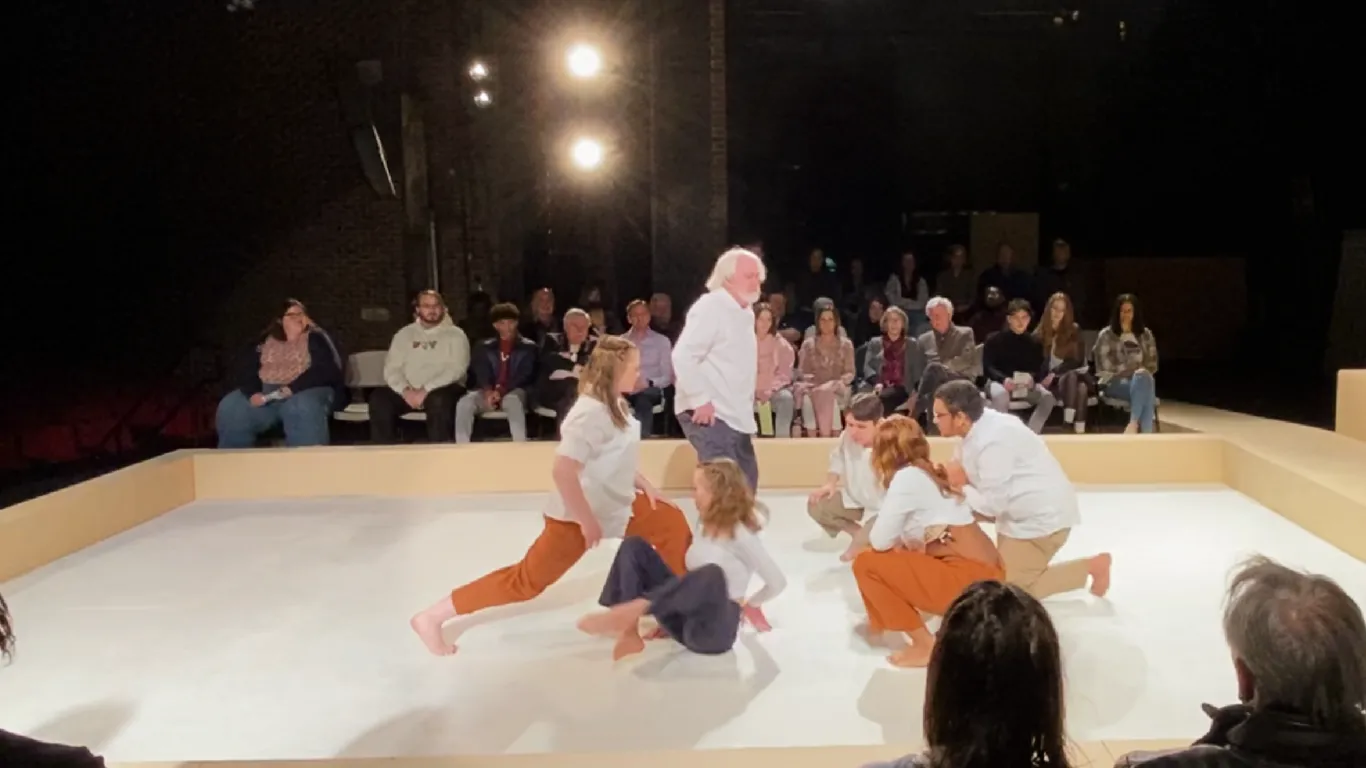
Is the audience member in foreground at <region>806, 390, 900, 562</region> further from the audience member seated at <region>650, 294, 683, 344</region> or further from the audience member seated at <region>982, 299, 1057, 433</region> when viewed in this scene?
the audience member seated at <region>650, 294, 683, 344</region>

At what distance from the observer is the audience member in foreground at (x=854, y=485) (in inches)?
157

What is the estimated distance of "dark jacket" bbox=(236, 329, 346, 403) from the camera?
629cm

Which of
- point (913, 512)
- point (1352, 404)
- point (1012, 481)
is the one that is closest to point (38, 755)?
point (913, 512)

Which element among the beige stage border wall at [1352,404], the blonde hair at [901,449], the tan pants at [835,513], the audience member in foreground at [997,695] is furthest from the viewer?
the beige stage border wall at [1352,404]

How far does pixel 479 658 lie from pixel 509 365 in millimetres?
3400

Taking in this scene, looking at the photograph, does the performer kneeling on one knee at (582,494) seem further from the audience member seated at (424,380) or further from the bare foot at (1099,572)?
the audience member seated at (424,380)

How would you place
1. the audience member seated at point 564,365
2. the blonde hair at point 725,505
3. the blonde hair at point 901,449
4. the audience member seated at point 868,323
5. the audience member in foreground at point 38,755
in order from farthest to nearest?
the audience member seated at point 868,323 → the audience member seated at point 564,365 → the blonde hair at point 901,449 → the blonde hair at point 725,505 → the audience member in foreground at point 38,755

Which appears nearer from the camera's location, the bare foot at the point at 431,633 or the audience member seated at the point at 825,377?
the bare foot at the point at 431,633

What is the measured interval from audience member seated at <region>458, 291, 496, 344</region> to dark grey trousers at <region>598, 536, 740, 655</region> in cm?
424

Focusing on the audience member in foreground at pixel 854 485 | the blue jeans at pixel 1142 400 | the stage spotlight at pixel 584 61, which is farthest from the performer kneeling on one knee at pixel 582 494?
the stage spotlight at pixel 584 61

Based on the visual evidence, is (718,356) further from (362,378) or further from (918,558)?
(362,378)

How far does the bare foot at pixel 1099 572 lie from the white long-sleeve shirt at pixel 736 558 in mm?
1136

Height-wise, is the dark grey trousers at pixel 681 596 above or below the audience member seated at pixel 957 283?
below

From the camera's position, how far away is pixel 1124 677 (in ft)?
9.95
